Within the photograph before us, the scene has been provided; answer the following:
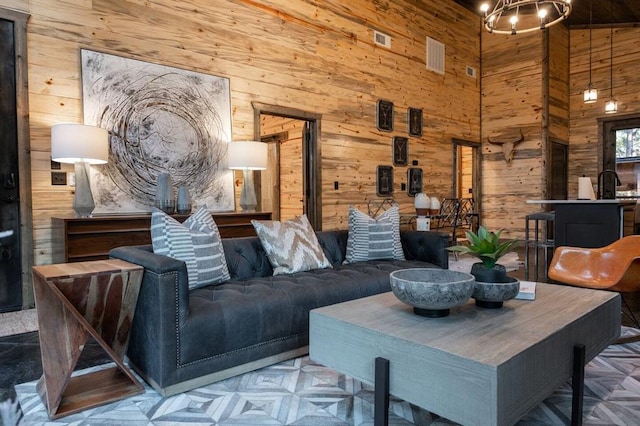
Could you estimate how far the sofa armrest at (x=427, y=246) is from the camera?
349cm

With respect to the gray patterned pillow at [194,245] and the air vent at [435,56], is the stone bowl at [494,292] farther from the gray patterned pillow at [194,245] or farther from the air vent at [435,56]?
the air vent at [435,56]

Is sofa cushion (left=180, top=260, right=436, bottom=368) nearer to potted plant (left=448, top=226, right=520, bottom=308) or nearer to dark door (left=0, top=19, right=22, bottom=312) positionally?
potted plant (left=448, top=226, right=520, bottom=308)

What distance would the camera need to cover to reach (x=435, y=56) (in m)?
7.71

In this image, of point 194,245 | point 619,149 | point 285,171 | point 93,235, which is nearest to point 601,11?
point 619,149

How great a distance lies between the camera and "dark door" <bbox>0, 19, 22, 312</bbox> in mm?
3543

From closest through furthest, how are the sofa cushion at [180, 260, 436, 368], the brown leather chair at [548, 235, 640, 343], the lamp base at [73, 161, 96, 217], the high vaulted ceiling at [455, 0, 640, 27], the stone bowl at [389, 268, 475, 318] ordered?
the stone bowl at [389, 268, 475, 318]
the sofa cushion at [180, 260, 436, 368]
the brown leather chair at [548, 235, 640, 343]
the lamp base at [73, 161, 96, 217]
the high vaulted ceiling at [455, 0, 640, 27]

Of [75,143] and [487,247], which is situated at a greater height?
[75,143]

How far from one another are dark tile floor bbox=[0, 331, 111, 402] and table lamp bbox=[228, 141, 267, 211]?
2.28 meters

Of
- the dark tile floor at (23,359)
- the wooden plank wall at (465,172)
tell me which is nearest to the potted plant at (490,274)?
the dark tile floor at (23,359)

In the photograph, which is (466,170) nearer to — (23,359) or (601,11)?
(601,11)

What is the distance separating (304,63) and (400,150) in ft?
7.50

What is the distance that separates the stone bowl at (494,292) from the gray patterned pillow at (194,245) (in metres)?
1.49

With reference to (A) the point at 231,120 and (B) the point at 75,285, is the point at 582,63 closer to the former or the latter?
(A) the point at 231,120

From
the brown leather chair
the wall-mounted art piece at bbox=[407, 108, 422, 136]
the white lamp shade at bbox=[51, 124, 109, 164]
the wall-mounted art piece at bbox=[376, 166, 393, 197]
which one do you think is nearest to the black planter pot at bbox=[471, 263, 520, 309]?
the brown leather chair
